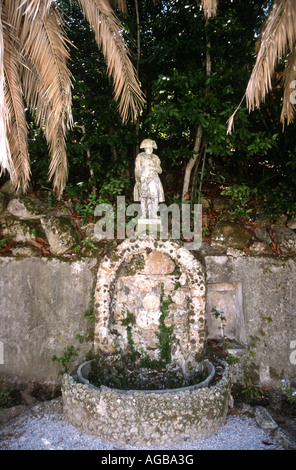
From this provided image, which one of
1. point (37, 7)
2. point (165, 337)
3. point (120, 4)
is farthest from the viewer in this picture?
point (120, 4)

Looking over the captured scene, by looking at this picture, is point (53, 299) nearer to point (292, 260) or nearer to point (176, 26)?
point (292, 260)


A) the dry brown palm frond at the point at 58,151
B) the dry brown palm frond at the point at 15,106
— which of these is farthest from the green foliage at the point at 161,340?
the dry brown palm frond at the point at 15,106

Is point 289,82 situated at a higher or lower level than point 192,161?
higher

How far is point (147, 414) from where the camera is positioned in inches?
135

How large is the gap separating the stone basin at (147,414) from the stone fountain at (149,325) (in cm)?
2

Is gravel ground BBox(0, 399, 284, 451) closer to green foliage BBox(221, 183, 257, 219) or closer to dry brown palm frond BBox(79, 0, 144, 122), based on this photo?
green foliage BBox(221, 183, 257, 219)

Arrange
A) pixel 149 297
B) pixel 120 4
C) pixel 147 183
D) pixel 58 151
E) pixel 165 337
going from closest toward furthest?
1. pixel 58 151
2. pixel 147 183
3. pixel 165 337
4. pixel 149 297
5. pixel 120 4

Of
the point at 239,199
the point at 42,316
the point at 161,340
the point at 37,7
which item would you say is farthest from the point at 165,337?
the point at 37,7

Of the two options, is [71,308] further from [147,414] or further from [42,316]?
[147,414]

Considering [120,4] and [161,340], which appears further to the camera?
[120,4]

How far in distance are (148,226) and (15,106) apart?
85.8 inches

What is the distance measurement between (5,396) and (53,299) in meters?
1.39

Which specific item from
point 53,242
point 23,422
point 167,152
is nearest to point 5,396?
point 23,422
